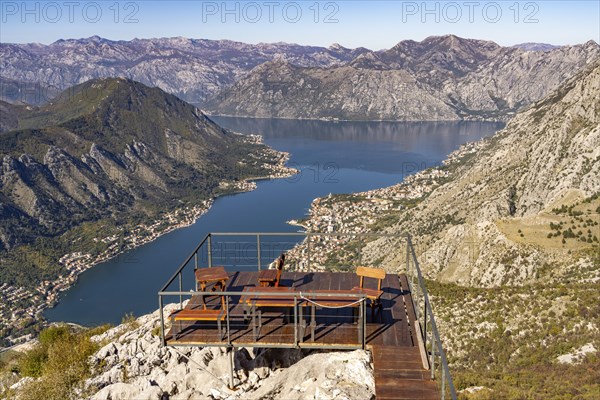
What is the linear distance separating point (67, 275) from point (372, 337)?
434ft

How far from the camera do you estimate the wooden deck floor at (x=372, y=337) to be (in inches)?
415

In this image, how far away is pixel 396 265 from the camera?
5759 centimetres

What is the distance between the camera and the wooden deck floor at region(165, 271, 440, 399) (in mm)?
10539

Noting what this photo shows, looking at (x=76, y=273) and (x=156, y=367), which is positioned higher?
(x=156, y=367)

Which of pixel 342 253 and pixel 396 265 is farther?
pixel 342 253

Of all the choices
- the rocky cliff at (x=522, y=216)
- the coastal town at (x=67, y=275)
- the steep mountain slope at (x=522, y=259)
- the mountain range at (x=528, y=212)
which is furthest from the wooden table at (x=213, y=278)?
the coastal town at (x=67, y=275)

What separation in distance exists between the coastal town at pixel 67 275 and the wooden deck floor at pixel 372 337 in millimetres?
96297

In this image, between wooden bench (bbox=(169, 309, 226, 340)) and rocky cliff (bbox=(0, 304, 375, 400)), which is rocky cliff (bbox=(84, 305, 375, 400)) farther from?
wooden bench (bbox=(169, 309, 226, 340))

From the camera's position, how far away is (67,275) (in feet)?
420

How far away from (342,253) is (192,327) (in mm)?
88098

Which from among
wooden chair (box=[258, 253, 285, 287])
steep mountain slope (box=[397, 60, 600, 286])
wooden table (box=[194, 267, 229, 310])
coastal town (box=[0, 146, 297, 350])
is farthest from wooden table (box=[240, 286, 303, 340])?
coastal town (box=[0, 146, 297, 350])

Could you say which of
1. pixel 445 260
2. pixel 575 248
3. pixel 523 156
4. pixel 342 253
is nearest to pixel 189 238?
pixel 342 253

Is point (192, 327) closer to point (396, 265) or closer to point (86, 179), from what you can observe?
→ point (396, 265)

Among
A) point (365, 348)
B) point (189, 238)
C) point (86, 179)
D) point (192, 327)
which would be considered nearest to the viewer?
point (365, 348)
